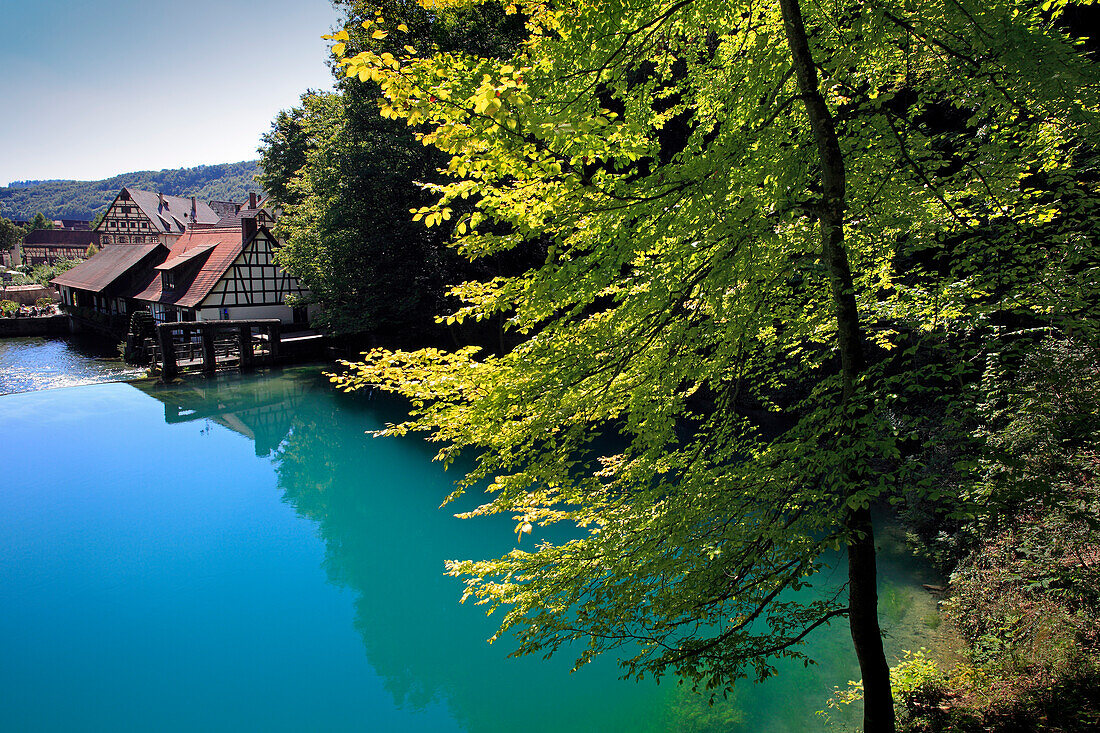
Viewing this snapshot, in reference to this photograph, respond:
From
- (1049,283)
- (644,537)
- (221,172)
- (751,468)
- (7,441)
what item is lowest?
(7,441)

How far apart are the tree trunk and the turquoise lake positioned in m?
2.60

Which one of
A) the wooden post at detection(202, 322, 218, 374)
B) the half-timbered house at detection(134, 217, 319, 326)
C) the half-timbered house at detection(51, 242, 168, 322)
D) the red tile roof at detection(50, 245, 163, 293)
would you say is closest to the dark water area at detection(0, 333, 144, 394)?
the half-timbered house at detection(51, 242, 168, 322)

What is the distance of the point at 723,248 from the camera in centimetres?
352

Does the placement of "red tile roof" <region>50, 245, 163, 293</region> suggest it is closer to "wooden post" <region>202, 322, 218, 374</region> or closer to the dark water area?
the dark water area

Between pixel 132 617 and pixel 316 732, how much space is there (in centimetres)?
390

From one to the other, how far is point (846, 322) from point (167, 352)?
2310 cm

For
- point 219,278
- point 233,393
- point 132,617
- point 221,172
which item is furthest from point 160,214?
point 221,172

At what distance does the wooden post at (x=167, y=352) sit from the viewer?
2062cm

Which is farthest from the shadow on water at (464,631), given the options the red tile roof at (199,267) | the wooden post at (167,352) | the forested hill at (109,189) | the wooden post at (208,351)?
the forested hill at (109,189)

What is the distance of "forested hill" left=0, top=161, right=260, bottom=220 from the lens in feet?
482

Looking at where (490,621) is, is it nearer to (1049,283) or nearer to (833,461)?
(833,461)

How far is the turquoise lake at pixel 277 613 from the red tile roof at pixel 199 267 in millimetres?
11222

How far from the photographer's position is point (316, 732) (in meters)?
6.17

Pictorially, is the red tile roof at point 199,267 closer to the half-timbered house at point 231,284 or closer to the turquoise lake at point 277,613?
the half-timbered house at point 231,284
